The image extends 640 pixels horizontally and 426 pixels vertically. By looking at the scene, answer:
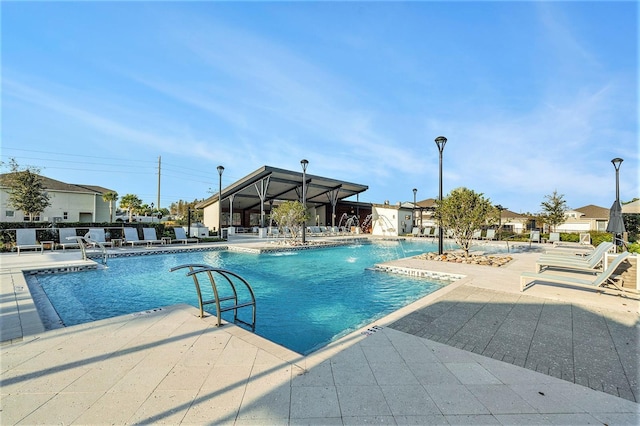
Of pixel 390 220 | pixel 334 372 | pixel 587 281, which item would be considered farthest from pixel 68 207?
pixel 587 281

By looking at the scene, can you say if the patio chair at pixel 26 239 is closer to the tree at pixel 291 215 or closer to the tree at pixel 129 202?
the tree at pixel 291 215

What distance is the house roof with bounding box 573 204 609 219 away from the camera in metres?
32.7

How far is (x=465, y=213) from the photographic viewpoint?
927 centimetres

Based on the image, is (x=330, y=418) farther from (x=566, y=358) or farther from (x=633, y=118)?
(x=633, y=118)

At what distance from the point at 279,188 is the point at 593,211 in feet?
123

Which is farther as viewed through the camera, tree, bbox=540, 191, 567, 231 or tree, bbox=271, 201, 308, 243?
tree, bbox=540, 191, 567, 231

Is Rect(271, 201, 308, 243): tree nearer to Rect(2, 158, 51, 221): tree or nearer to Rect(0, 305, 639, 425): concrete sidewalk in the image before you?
Rect(0, 305, 639, 425): concrete sidewalk

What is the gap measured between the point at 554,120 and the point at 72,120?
25.8 m

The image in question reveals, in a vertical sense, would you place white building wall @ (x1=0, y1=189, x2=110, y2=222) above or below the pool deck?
above

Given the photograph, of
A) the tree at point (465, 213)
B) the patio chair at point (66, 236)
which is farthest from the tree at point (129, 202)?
the tree at point (465, 213)

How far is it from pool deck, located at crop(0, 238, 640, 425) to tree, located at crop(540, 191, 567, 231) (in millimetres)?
18561

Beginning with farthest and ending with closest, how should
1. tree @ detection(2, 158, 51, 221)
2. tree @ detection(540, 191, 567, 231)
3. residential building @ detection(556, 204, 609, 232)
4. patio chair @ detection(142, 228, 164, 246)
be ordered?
1. residential building @ detection(556, 204, 609, 232)
2. tree @ detection(540, 191, 567, 231)
3. tree @ detection(2, 158, 51, 221)
4. patio chair @ detection(142, 228, 164, 246)

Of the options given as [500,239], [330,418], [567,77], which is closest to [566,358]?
[330,418]

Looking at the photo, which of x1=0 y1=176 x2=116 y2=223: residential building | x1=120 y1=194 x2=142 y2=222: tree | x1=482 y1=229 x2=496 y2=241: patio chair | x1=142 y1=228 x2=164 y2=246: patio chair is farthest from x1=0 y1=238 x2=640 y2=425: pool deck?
x1=120 y1=194 x2=142 y2=222: tree
